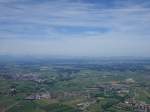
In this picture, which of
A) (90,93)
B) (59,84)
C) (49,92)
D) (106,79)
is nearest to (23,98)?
(49,92)

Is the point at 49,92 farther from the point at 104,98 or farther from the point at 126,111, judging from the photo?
the point at 126,111

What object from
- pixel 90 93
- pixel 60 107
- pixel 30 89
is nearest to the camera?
pixel 60 107

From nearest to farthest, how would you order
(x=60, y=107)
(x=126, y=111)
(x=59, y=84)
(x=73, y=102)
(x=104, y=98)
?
(x=126, y=111), (x=60, y=107), (x=73, y=102), (x=104, y=98), (x=59, y=84)

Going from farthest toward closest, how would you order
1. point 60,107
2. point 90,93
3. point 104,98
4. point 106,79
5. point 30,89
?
point 106,79 < point 30,89 < point 90,93 < point 104,98 < point 60,107

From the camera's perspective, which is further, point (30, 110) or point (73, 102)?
point (73, 102)

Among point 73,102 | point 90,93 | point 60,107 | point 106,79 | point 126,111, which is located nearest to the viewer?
point 126,111

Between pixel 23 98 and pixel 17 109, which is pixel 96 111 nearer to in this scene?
pixel 17 109

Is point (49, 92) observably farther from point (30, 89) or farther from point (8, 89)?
point (8, 89)

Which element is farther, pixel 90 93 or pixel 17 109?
pixel 90 93

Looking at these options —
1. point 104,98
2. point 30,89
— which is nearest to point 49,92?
point 30,89
